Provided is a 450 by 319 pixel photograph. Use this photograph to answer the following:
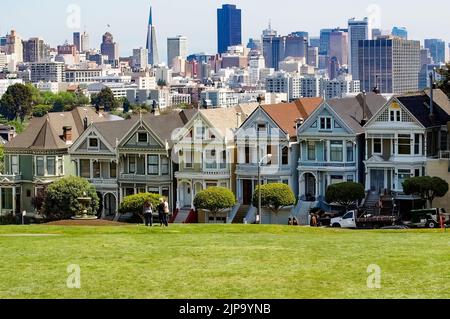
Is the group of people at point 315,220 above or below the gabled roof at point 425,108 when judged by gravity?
below

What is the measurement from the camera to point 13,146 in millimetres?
75875

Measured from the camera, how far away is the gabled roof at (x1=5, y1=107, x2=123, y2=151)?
2950 inches

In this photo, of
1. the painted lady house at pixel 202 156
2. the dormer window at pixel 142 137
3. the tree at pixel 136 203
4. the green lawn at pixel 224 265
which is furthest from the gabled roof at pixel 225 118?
the green lawn at pixel 224 265

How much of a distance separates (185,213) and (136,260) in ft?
119

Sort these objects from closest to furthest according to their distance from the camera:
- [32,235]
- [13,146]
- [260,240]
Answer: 1. [260,240]
2. [32,235]
3. [13,146]

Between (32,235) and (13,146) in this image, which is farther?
(13,146)

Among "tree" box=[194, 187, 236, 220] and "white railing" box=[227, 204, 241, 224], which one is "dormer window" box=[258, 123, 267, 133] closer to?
"tree" box=[194, 187, 236, 220]

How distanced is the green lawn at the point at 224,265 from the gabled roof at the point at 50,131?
112 feet

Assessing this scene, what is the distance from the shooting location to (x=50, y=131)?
75.4m

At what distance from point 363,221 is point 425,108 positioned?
9.37 m

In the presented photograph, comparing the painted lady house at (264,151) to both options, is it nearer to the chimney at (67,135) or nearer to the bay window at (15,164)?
the chimney at (67,135)

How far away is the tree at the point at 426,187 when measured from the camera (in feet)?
201
